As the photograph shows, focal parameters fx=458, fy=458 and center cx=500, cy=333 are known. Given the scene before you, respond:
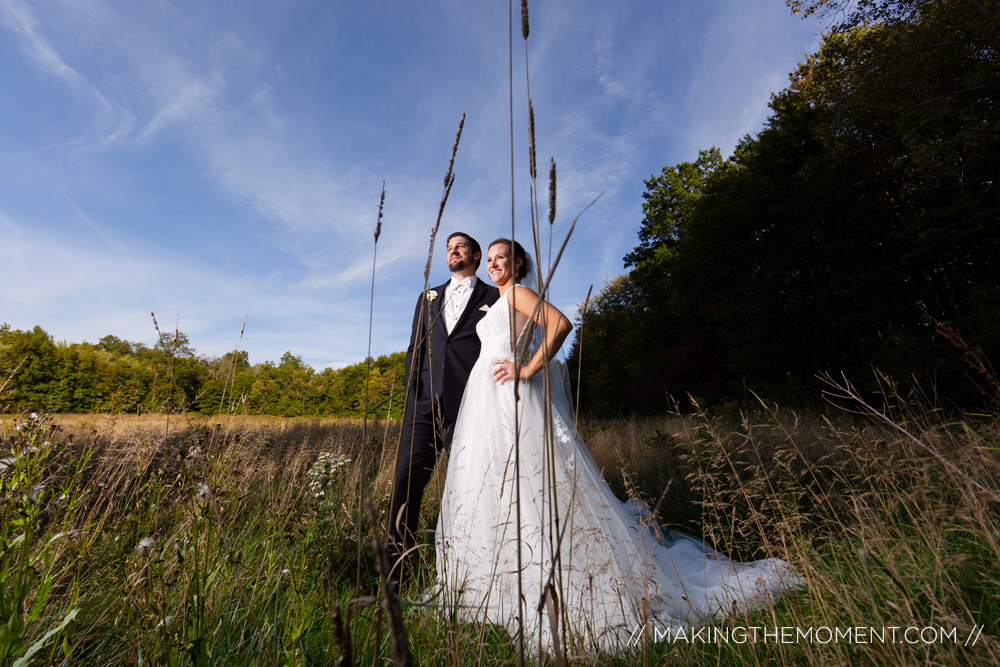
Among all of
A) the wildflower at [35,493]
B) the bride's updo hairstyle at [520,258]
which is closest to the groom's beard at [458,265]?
the bride's updo hairstyle at [520,258]

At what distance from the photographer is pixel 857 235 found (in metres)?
11.1

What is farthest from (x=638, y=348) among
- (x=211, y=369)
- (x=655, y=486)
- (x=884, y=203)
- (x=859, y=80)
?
(x=211, y=369)

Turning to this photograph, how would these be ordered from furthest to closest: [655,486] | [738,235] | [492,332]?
1. [738,235]
2. [655,486]
3. [492,332]

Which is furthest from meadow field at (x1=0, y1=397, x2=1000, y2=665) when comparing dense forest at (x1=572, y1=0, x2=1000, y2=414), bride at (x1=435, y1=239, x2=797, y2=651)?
dense forest at (x1=572, y1=0, x2=1000, y2=414)

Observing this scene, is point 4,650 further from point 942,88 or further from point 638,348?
point 638,348

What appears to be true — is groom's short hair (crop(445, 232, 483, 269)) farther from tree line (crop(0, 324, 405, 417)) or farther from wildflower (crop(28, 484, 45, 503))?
wildflower (crop(28, 484, 45, 503))

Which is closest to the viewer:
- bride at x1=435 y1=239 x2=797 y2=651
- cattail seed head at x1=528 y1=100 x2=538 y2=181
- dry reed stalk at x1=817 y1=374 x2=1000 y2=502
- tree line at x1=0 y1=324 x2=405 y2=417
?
cattail seed head at x1=528 y1=100 x2=538 y2=181

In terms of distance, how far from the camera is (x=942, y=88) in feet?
25.7

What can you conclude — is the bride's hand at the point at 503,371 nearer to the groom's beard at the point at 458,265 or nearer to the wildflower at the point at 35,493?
the groom's beard at the point at 458,265

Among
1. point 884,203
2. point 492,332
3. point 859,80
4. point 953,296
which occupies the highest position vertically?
point 859,80

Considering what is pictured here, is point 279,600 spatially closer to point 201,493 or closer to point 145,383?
point 201,493

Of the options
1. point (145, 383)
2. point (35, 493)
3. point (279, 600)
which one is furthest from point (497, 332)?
point (145, 383)

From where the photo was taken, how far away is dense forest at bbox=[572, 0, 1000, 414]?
7.68 m

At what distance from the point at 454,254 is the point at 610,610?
2.38 meters
